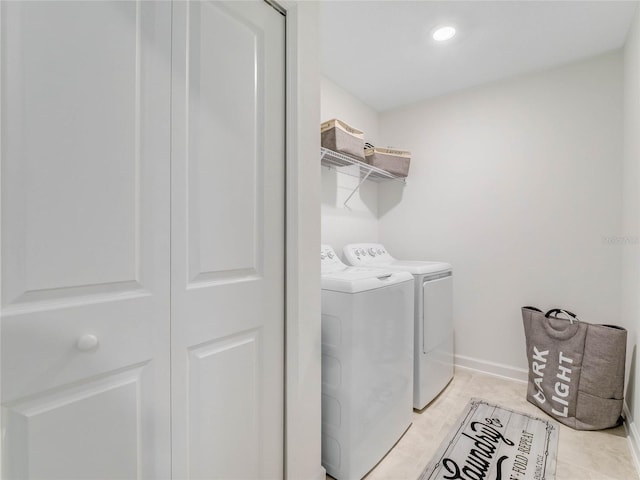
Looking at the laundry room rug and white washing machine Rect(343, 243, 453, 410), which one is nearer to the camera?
the laundry room rug

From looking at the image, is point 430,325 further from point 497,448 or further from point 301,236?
point 301,236

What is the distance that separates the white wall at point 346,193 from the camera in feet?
7.93

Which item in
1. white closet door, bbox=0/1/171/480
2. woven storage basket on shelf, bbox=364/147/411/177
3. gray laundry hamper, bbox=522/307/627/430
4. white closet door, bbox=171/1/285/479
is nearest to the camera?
white closet door, bbox=0/1/171/480

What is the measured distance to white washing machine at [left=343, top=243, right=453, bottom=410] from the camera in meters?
1.97

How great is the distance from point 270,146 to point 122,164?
0.52 meters

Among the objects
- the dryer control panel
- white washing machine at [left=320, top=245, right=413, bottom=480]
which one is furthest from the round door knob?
the dryer control panel

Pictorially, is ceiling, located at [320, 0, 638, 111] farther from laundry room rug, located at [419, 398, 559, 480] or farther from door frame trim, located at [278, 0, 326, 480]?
laundry room rug, located at [419, 398, 559, 480]

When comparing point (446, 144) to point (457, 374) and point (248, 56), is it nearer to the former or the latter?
point (457, 374)

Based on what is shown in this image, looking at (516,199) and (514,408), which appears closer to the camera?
(514,408)

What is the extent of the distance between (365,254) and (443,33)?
1.54 metres

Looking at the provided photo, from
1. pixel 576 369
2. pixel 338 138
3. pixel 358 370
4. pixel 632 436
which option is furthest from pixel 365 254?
pixel 632 436

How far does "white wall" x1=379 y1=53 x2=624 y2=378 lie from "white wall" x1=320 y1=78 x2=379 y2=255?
238mm


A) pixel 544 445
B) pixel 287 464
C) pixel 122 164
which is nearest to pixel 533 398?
pixel 544 445

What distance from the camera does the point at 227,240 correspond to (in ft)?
3.40
